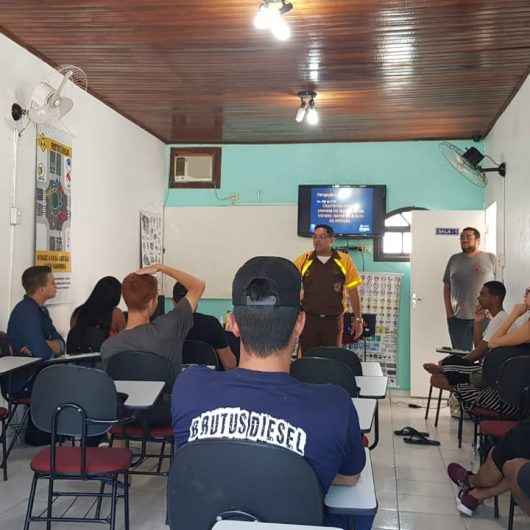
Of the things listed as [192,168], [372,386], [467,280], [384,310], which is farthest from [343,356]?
[192,168]

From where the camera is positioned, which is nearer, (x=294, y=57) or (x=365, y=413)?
(x=365, y=413)

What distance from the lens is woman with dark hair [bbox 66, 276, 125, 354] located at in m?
4.54

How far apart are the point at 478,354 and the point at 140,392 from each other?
8.81ft

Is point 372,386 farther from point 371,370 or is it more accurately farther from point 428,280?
point 428,280

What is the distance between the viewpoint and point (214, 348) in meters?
4.05

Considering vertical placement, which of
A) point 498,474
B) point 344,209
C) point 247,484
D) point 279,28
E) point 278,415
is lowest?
point 498,474

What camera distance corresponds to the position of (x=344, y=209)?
7.26 m

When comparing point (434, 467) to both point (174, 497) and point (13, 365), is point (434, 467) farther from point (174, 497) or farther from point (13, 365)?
point (174, 497)

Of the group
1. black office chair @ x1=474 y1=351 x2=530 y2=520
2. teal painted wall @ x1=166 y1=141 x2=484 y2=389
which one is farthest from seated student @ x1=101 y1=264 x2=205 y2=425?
teal painted wall @ x1=166 y1=141 x2=484 y2=389

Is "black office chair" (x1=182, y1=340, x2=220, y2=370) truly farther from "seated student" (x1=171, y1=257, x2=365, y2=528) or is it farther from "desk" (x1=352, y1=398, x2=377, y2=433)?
"seated student" (x1=171, y1=257, x2=365, y2=528)

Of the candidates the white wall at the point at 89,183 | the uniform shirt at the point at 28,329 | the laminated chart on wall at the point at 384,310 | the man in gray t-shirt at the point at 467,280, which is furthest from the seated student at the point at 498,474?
the laminated chart on wall at the point at 384,310

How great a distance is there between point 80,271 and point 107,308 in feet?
3.18

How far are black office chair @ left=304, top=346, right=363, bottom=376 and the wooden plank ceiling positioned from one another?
1958 mm

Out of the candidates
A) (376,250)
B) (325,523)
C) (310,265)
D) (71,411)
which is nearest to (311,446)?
(325,523)
